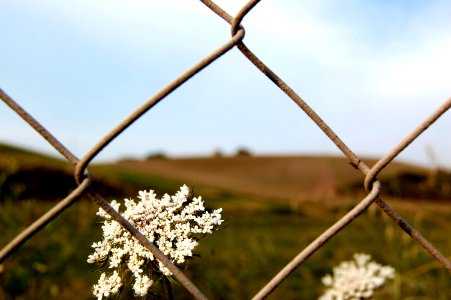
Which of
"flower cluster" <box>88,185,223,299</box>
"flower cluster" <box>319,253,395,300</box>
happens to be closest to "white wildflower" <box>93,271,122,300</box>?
"flower cluster" <box>88,185,223,299</box>

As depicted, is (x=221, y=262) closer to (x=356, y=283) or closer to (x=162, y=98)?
(x=356, y=283)

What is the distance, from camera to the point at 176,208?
61 centimetres

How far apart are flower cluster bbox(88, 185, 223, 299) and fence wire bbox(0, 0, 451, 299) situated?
0.06 m

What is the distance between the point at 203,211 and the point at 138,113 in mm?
137

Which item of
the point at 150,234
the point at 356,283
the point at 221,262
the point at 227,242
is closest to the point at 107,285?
the point at 150,234

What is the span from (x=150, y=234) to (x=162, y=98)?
0.15 metres

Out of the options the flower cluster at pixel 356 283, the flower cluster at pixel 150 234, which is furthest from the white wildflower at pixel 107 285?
the flower cluster at pixel 356 283

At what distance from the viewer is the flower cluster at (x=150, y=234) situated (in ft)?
1.95

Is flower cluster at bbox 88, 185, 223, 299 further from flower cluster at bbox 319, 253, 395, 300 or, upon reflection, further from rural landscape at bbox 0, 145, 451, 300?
flower cluster at bbox 319, 253, 395, 300

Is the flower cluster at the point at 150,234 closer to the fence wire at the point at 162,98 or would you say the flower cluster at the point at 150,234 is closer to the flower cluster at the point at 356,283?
the fence wire at the point at 162,98

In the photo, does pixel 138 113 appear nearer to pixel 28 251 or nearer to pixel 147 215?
pixel 147 215

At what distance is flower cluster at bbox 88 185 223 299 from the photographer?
0.59m

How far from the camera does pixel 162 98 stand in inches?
20.4

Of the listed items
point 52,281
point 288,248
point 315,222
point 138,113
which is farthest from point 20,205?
point 315,222
